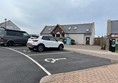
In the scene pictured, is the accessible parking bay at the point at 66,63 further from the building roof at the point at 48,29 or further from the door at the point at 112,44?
the building roof at the point at 48,29

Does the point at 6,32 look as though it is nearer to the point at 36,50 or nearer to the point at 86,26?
the point at 36,50

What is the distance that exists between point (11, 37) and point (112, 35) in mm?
13195

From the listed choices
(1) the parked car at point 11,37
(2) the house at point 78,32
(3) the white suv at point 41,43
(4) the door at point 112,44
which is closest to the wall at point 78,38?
(2) the house at point 78,32

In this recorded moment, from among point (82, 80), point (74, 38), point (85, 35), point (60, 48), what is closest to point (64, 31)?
point (74, 38)

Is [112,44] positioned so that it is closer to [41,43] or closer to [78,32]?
[41,43]

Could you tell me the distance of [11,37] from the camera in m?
20.7

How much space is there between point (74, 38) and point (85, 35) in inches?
121

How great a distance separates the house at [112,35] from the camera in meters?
20.2

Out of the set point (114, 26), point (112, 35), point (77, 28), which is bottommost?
point (112, 35)

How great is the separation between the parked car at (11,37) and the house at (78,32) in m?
20.3

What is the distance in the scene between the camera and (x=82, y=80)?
19.1 ft

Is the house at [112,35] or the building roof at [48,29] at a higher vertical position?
the building roof at [48,29]

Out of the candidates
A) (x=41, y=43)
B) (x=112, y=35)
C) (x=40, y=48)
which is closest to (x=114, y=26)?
(x=112, y=35)

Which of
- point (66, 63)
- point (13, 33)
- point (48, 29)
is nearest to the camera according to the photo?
point (66, 63)
